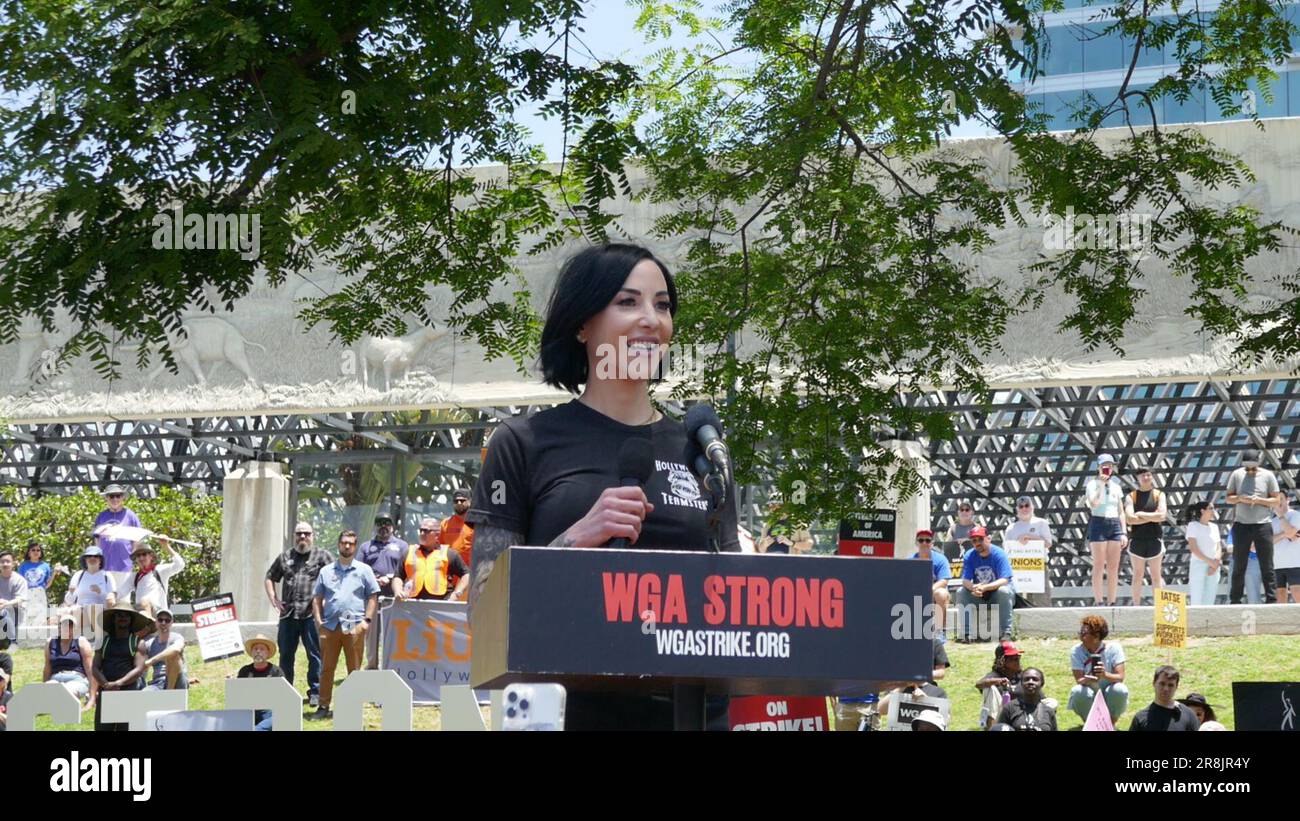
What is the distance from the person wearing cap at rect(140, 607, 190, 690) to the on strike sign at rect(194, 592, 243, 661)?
1.42m

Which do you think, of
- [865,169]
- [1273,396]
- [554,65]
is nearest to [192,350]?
[865,169]

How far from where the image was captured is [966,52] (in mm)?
9227

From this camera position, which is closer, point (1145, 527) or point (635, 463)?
point (635, 463)

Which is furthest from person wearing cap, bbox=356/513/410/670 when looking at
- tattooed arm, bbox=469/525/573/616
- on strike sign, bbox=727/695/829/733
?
tattooed arm, bbox=469/525/573/616

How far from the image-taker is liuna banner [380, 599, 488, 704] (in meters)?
16.3

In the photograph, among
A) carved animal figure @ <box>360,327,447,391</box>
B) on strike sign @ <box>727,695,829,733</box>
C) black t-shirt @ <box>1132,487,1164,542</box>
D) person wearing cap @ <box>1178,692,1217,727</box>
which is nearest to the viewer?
on strike sign @ <box>727,695,829,733</box>

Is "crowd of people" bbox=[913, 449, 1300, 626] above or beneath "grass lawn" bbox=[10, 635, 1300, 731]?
above

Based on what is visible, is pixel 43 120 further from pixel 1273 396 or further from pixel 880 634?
pixel 1273 396

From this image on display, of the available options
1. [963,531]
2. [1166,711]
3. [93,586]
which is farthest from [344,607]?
[963,531]

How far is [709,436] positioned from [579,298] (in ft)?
1.66

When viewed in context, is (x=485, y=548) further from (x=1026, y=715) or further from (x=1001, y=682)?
(x=1001, y=682)

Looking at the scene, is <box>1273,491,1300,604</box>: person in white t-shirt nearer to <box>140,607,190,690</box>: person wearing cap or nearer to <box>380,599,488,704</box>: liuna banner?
<box>380,599,488,704</box>: liuna banner

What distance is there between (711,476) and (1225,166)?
742 centimetres

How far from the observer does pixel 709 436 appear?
361 centimetres
